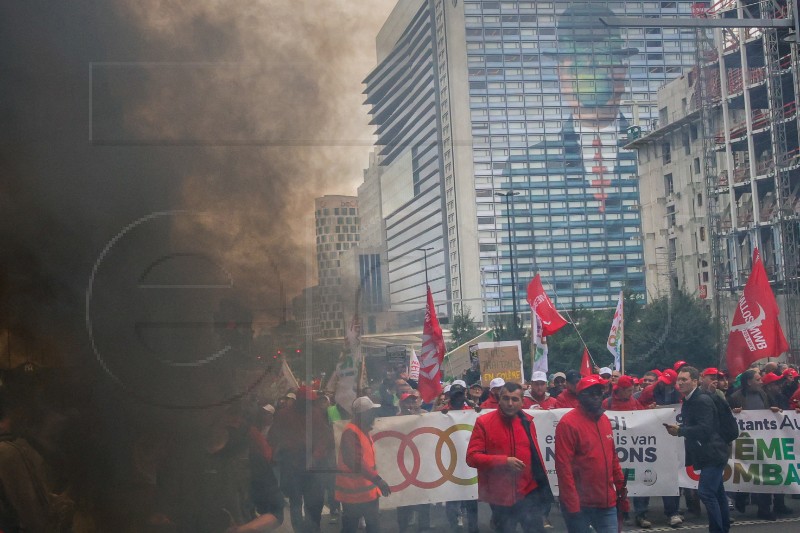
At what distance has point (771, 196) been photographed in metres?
37.7

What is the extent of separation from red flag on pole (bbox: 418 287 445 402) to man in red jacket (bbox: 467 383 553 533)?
4.82m

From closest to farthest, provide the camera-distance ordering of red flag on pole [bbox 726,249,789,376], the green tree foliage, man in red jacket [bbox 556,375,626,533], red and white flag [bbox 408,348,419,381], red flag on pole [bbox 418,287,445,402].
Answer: man in red jacket [bbox 556,375,626,533] → red flag on pole [bbox 418,287,445,402] → red flag on pole [bbox 726,249,789,376] → red and white flag [bbox 408,348,419,381] → the green tree foliage

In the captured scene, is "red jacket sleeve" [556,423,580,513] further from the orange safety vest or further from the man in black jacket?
the orange safety vest

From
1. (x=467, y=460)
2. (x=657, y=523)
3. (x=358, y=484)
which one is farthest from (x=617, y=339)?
(x=467, y=460)

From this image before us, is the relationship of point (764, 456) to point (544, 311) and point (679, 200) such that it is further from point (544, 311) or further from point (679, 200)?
point (679, 200)

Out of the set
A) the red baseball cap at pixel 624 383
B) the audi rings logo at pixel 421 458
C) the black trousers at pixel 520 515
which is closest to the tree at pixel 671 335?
the red baseball cap at pixel 624 383

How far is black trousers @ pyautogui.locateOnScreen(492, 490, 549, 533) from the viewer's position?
6.16 m

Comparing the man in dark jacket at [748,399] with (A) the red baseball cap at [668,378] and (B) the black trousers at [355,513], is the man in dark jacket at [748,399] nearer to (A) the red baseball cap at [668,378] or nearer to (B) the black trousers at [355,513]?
(A) the red baseball cap at [668,378]

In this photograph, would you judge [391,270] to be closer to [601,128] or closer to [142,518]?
[142,518]

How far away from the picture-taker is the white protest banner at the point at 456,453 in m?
8.91

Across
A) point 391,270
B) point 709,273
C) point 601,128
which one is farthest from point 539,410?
point 709,273

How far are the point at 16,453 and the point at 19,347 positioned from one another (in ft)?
6.76

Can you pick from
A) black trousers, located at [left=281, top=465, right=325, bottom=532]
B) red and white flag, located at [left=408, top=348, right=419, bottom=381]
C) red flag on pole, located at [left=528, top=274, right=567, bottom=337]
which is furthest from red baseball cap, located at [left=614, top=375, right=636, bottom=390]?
red and white flag, located at [left=408, top=348, right=419, bottom=381]

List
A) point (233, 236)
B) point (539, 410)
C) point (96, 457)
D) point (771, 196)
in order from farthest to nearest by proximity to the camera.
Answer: point (771, 196) → point (539, 410) → point (233, 236) → point (96, 457)
